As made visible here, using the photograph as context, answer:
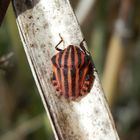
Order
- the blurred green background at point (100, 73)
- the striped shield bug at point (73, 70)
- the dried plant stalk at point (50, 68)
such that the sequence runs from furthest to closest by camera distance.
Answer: the blurred green background at point (100, 73)
the striped shield bug at point (73, 70)
the dried plant stalk at point (50, 68)

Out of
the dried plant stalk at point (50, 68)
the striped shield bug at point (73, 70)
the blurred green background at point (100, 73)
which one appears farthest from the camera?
the blurred green background at point (100, 73)

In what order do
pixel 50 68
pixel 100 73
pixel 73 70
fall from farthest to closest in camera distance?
pixel 100 73 < pixel 73 70 < pixel 50 68

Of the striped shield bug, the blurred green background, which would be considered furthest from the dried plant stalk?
the blurred green background

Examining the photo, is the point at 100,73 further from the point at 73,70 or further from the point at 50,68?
the point at 50,68

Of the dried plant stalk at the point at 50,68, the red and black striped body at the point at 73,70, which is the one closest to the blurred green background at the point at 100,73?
the red and black striped body at the point at 73,70

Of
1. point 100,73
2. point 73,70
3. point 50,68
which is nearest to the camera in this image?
point 50,68

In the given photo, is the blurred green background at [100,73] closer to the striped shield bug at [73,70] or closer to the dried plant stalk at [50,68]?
the striped shield bug at [73,70]

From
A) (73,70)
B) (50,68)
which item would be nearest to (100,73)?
(73,70)

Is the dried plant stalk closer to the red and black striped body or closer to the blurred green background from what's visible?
the red and black striped body

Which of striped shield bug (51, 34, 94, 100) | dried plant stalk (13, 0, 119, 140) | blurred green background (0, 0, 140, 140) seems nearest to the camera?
dried plant stalk (13, 0, 119, 140)
